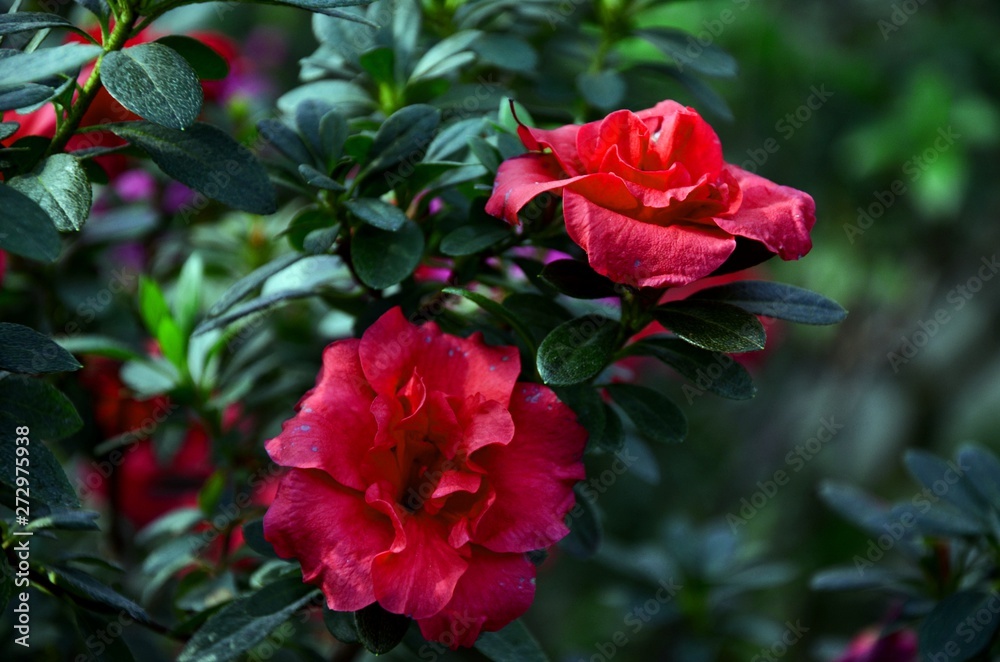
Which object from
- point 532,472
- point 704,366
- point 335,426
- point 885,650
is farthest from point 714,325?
point 885,650

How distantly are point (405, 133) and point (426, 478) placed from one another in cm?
25

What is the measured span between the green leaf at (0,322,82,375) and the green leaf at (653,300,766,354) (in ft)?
1.25

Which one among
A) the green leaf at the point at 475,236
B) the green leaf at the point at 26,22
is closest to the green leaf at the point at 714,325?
the green leaf at the point at 475,236

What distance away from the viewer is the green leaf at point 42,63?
21.5 inches

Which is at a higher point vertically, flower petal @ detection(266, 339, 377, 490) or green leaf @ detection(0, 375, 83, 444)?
flower petal @ detection(266, 339, 377, 490)

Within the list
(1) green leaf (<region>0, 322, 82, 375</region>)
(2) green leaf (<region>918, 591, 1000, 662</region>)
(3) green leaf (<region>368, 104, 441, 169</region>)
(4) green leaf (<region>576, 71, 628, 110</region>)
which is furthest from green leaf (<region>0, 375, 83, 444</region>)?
(2) green leaf (<region>918, 591, 1000, 662</region>)

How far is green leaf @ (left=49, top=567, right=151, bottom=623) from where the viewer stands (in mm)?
634

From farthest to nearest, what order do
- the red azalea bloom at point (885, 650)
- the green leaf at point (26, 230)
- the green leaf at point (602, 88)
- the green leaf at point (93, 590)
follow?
the red azalea bloom at point (885, 650), the green leaf at point (602, 88), the green leaf at point (93, 590), the green leaf at point (26, 230)

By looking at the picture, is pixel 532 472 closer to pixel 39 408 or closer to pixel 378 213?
pixel 378 213

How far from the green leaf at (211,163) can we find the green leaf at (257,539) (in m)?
0.24

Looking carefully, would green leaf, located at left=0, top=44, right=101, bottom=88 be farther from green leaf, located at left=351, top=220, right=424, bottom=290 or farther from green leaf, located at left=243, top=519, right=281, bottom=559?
green leaf, located at left=243, top=519, right=281, bottom=559

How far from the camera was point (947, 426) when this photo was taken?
2.64 metres

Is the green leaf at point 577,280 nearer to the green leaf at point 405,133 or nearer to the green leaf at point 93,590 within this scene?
the green leaf at point 405,133

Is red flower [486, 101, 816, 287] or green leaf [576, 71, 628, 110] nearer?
red flower [486, 101, 816, 287]
